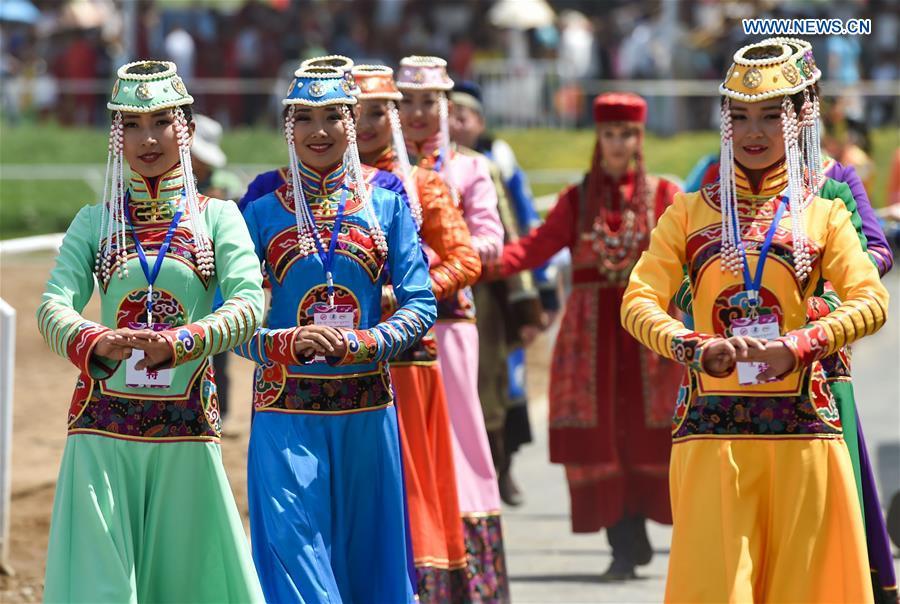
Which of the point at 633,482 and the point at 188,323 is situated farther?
the point at 633,482

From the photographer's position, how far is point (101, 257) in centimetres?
693

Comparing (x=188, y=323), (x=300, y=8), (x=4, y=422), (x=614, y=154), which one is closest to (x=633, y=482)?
(x=614, y=154)

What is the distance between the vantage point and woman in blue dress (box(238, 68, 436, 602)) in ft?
23.5

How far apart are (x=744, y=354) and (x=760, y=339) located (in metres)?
0.13

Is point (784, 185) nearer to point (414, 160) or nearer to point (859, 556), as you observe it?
point (859, 556)

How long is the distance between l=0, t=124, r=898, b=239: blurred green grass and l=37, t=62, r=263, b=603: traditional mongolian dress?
1340cm

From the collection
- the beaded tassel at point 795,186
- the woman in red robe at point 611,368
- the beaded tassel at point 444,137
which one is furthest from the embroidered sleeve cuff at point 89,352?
the woman in red robe at point 611,368

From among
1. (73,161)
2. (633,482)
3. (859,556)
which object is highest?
(73,161)

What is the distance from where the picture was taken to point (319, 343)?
273 inches

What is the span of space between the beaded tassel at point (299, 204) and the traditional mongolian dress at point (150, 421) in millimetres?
351

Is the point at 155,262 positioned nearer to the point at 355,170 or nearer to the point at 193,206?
the point at 193,206

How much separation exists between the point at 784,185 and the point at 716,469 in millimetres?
967

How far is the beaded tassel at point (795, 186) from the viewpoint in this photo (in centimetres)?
669

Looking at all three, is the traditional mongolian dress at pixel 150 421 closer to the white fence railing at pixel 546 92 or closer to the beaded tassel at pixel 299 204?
the beaded tassel at pixel 299 204
